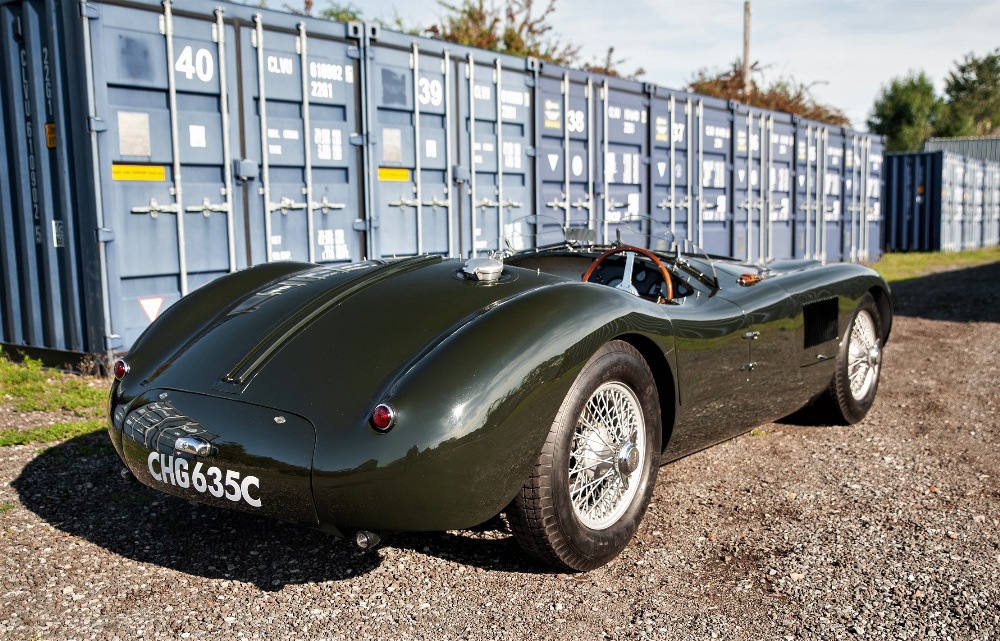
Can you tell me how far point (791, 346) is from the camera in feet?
14.2

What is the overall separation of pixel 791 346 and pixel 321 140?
4.43 metres

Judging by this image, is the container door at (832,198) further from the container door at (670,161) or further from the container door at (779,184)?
the container door at (670,161)

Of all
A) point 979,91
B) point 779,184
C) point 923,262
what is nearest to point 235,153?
point 779,184

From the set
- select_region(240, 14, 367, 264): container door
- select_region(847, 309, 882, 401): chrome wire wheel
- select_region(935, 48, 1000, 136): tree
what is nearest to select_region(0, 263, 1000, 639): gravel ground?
select_region(847, 309, 882, 401): chrome wire wheel

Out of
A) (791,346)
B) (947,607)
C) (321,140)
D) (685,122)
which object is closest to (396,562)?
(947,607)

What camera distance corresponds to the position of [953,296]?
11547 mm

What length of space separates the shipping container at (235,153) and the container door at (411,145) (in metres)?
0.02

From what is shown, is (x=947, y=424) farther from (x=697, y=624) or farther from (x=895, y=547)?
(x=697, y=624)

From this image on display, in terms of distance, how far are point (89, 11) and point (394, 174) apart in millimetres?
2748

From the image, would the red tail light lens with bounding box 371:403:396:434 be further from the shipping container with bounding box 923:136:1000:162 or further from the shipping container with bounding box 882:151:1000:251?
the shipping container with bounding box 923:136:1000:162

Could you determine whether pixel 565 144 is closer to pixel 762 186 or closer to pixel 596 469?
pixel 762 186

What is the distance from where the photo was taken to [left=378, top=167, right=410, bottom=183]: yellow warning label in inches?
311

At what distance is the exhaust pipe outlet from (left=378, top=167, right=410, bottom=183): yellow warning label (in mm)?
5546

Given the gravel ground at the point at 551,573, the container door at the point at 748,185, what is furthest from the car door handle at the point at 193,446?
the container door at the point at 748,185
